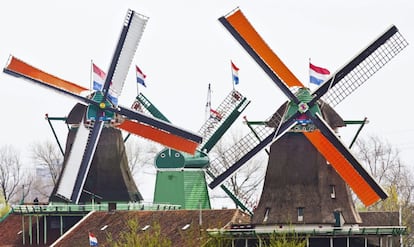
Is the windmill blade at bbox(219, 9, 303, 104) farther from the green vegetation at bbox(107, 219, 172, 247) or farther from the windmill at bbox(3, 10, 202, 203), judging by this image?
the windmill at bbox(3, 10, 202, 203)

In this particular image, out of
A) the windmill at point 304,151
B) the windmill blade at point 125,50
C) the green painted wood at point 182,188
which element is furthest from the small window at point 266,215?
the green painted wood at point 182,188

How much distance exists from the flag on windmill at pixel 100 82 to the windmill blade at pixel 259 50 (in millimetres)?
12458

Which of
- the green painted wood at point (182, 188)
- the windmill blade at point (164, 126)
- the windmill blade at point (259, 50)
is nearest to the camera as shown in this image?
the windmill blade at point (259, 50)

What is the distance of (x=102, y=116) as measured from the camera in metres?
61.6

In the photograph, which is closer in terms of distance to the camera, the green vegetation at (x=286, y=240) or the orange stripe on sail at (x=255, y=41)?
the green vegetation at (x=286, y=240)

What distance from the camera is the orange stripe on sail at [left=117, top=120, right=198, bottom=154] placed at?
60.5m

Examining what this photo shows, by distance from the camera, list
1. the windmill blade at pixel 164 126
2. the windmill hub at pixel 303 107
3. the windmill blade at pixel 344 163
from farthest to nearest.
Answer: the windmill blade at pixel 164 126 < the windmill hub at pixel 303 107 < the windmill blade at pixel 344 163

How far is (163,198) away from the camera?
67562 millimetres

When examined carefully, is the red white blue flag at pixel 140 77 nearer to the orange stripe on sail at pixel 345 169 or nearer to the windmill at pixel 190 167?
the windmill at pixel 190 167

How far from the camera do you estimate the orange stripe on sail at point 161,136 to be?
60.5 meters

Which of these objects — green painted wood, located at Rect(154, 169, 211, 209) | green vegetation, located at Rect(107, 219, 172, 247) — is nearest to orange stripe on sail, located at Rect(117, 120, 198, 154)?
green painted wood, located at Rect(154, 169, 211, 209)

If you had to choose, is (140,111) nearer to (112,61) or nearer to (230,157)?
(112,61)

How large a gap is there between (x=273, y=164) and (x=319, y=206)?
8.11 ft

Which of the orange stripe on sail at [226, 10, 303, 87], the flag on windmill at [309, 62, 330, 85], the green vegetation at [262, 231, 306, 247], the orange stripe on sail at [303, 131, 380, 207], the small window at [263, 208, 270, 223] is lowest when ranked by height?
the green vegetation at [262, 231, 306, 247]
